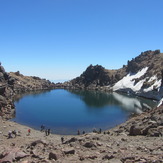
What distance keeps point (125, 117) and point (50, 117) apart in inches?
1123

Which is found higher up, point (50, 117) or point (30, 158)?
point (30, 158)

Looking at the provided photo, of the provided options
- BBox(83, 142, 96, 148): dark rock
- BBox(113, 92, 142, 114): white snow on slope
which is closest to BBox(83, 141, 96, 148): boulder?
BBox(83, 142, 96, 148): dark rock

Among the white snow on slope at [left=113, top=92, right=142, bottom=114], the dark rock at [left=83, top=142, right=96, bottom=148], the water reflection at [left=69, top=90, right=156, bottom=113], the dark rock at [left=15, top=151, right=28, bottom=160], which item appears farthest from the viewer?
the water reflection at [left=69, top=90, right=156, bottom=113]

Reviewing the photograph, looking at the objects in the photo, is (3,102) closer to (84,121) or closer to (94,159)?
(84,121)

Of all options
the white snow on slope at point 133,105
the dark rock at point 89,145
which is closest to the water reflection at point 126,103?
the white snow on slope at point 133,105

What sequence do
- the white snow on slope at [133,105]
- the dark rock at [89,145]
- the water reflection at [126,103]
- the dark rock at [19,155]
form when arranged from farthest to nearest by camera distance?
1. the water reflection at [126,103]
2. the white snow on slope at [133,105]
3. the dark rock at [89,145]
4. the dark rock at [19,155]

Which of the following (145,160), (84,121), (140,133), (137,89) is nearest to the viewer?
(145,160)

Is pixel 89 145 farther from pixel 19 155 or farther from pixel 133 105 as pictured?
pixel 133 105

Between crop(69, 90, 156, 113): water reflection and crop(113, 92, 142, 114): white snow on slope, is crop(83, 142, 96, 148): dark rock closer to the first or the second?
crop(113, 92, 142, 114): white snow on slope

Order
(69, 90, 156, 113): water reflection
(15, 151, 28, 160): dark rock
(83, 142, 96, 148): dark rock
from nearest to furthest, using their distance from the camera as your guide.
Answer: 1. (15, 151, 28, 160): dark rock
2. (83, 142, 96, 148): dark rock
3. (69, 90, 156, 113): water reflection

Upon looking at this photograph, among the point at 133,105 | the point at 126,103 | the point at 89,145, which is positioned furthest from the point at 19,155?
the point at 126,103

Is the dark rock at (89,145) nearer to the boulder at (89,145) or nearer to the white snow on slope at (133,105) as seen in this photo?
the boulder at (89,145)

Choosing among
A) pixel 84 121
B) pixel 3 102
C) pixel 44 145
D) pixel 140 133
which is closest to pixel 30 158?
pixel 44 145

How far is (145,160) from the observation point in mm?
15859
